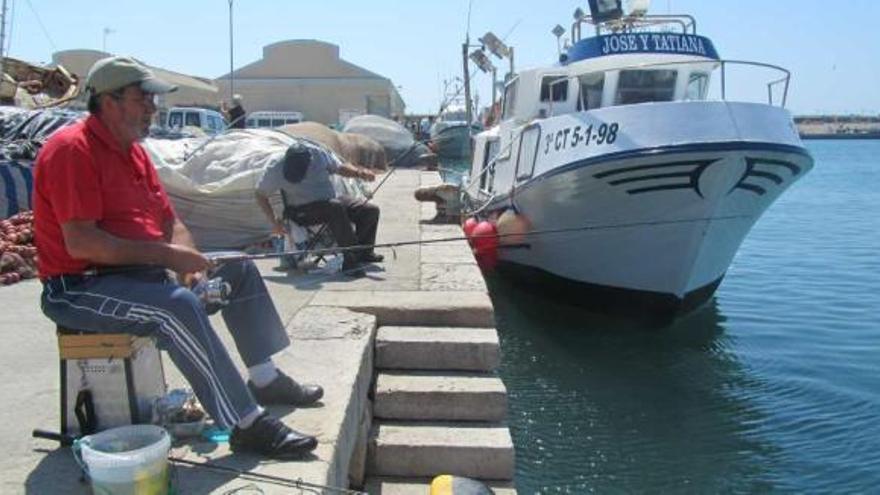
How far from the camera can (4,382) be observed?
4242mm

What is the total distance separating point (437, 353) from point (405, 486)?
0.96 meters

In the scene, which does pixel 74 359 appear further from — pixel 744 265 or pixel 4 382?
pixel 744 265

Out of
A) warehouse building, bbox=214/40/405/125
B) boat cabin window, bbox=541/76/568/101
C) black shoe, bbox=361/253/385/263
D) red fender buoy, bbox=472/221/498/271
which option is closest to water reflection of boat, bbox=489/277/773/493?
red fender buoy, bbox=472/221/498/271

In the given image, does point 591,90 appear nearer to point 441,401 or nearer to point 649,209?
point 649,209

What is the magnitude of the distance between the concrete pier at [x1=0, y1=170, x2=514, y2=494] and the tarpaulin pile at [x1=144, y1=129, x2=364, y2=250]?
203cm

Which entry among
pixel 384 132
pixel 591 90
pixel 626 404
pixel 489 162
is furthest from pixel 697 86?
pixel 384 132

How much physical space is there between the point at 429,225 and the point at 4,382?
23.0ft

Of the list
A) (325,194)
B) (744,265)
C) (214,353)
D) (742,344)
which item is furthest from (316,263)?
(744,265)

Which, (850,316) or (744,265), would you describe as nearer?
(850,316)

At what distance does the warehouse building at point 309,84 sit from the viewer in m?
54.1

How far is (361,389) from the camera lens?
4.61 metres

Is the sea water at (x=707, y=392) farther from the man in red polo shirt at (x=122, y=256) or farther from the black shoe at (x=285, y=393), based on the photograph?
the man in red polo shirt at (x=122, y=256)

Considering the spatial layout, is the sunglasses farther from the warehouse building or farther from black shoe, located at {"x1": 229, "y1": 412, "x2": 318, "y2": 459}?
the warehouse building

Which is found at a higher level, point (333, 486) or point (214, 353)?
point (214, 353)
